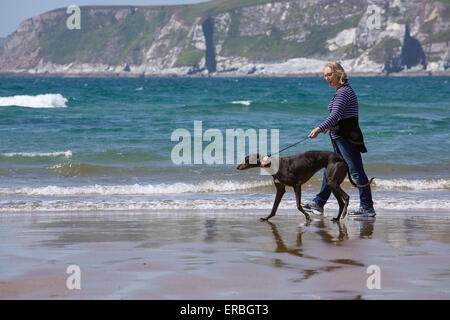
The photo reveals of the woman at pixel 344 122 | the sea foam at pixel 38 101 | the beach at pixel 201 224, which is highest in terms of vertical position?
the sea foam at pixel 38 101

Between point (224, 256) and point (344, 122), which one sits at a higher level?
point (344, 122)

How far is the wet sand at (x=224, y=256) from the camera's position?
509 cm

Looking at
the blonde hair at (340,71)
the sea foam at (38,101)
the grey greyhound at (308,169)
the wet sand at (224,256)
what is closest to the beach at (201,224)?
the wet sand at (224,256)

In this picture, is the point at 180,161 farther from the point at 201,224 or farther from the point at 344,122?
the point at 344,122

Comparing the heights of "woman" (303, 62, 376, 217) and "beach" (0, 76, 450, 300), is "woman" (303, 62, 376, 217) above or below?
above

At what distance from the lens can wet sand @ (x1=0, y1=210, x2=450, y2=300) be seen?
5.09m

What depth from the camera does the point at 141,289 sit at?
511 cm

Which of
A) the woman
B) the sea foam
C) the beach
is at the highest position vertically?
the sea foam

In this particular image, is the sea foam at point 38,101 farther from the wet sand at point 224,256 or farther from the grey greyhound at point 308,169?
the grey greyhound at point 308,169

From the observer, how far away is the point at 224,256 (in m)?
6.30

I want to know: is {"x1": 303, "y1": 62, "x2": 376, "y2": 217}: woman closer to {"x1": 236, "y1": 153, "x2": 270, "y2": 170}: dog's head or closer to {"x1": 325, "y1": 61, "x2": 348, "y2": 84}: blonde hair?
{"x1": 325, "y1": 61, "x2": 348, "y2": 84}: blonde hair

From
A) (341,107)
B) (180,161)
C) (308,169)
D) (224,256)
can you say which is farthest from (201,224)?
(180,161)

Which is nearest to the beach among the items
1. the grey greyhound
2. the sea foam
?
the grey greyhound

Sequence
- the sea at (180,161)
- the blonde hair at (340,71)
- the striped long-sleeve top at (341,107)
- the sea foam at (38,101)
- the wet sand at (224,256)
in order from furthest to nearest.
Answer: the sea foam at (38,101) < the sea at (180,161) < the blonde hair at (340,71) < the striped long-sleeve top at (341,107) < the wet sand at (224,256)
